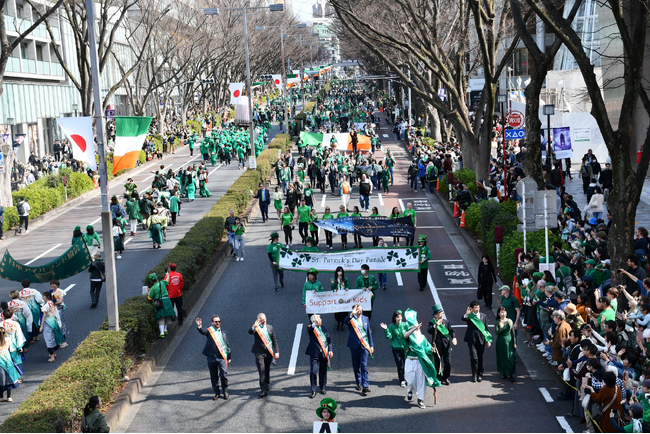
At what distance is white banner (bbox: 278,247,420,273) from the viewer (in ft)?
59.1

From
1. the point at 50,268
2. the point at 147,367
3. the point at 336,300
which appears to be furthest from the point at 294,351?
the point at 50,268

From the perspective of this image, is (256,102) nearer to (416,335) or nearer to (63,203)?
(63,203)

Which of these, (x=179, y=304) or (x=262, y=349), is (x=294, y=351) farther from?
(x=179, y=304)

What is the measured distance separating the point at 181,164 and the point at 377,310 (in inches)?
1315

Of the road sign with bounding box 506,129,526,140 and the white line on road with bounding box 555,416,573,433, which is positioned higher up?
the road sign with bounding box 506,129,526,140

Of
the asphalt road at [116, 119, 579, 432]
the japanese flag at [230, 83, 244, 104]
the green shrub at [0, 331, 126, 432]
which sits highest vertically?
the japanese flag at [230, 83, 244, 104]

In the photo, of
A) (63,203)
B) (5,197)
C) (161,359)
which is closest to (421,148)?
(63,203)

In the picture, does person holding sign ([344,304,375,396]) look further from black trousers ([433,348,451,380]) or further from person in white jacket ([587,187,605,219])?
person in white jacket ([587,187,605,219])

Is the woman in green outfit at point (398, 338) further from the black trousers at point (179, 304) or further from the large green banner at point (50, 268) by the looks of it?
the large green banner at point (50, 268)

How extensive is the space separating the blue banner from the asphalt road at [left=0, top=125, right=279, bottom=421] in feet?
18.7

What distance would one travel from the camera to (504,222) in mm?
21031

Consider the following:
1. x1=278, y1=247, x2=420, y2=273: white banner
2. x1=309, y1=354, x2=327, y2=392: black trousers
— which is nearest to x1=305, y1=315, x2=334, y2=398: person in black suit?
x1=309, y1=354, x2=327, y2=392: black trousers

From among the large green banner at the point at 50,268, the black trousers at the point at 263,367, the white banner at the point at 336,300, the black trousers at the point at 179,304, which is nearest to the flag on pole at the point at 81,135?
the large green banner at the point at 50,268

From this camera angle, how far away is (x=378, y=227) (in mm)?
21500
